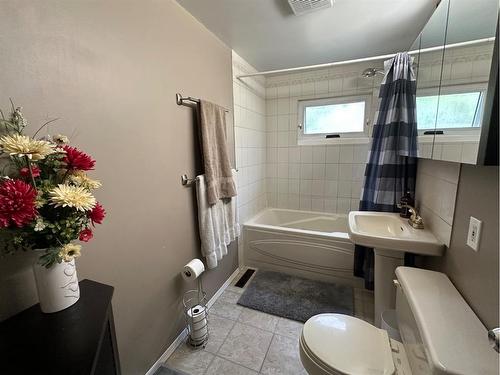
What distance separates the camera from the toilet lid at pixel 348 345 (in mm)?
941

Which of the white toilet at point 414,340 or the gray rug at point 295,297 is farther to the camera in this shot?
the gray rug at point 295,297

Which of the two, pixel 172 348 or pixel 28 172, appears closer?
pixel 28 172

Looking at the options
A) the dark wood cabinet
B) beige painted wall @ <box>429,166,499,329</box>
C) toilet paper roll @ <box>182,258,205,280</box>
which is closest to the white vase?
the dark wood cabinet

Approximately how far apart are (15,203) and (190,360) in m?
1.46

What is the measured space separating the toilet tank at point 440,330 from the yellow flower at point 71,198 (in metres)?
1.15

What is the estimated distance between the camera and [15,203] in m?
0.59

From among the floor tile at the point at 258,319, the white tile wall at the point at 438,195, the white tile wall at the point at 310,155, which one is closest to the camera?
the white tile wall at the point at 438,195

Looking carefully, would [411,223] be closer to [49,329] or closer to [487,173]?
[487,173]

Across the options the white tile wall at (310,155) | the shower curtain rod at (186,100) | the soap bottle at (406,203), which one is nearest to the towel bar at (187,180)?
the shower curtain rod at (186,100)

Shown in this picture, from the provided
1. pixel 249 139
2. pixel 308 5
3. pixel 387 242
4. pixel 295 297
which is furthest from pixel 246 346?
pixel 308 5

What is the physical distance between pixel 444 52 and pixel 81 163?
1.80 meters

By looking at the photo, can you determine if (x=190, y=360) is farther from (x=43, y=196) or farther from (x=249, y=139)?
(x=249, y=139)

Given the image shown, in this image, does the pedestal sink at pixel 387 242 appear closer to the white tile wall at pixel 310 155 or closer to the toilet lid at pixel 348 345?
the toilet lid at pixel 348 345

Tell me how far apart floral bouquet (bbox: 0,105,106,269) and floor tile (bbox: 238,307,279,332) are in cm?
150
